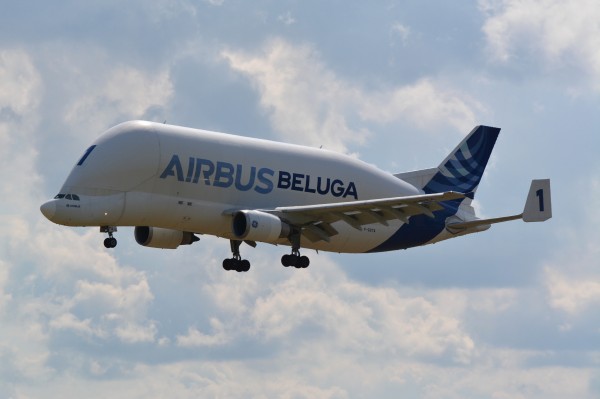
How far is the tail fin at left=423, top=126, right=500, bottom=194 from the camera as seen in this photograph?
98.0m

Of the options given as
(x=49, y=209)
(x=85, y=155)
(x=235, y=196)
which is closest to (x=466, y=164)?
(x=235, y=196)

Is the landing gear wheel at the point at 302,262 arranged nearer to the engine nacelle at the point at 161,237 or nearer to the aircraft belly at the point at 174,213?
the aircraft belly at the point at 174,213

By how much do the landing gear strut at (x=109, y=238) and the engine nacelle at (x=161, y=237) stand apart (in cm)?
619

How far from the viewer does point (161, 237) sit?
9025 cm

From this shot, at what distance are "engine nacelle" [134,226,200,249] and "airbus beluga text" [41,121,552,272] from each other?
0.17ft

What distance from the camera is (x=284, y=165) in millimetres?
87562

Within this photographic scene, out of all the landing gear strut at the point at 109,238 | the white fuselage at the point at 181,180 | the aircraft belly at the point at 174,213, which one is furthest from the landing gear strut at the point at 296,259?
the landing gear strut at the point at 109,238

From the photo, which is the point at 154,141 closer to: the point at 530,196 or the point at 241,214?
the point at 241,214

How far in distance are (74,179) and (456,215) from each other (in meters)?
23.6

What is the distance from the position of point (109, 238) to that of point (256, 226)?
23.6 feet

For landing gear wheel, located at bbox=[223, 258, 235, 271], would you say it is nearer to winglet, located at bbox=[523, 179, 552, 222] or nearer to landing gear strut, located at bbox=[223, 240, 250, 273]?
landing gear strut, located at bbox=[223, 240, 250, 273]

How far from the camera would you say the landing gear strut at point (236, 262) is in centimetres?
9150

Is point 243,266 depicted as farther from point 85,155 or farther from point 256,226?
point 85,155

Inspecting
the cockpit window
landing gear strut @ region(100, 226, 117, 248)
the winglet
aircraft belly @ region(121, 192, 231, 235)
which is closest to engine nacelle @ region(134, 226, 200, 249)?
aircraft belly @ region(121, 192, 231, 235)
